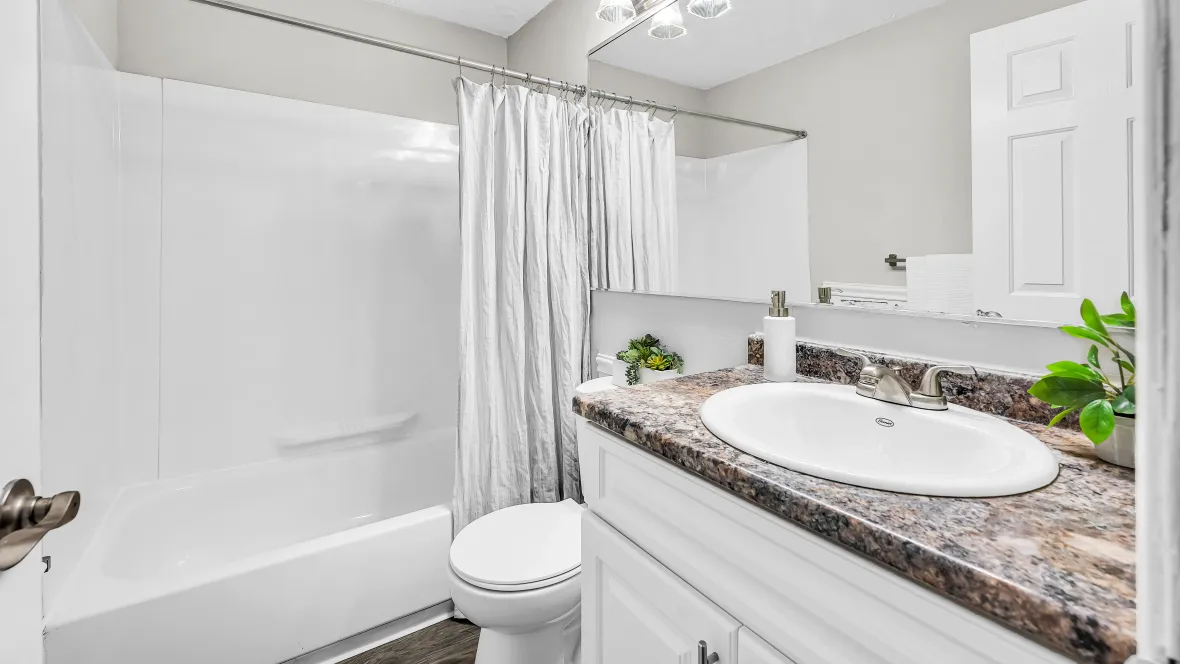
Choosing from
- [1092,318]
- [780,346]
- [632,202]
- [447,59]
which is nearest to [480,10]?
[447,59]

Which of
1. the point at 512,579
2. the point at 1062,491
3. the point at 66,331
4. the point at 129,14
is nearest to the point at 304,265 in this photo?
the point at 66,331

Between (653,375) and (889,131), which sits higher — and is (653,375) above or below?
below

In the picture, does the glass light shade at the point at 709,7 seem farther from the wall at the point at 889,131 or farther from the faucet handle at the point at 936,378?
the faucet handle at the point at 936,378

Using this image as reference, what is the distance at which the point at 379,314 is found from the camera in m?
2.46

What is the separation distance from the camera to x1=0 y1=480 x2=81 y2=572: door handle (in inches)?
19.3

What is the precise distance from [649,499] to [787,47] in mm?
1155

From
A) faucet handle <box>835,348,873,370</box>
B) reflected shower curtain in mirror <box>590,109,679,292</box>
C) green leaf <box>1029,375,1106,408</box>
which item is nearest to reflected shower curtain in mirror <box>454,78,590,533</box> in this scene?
reflected shower curtain in mirror <box>590,109,679,292</box>

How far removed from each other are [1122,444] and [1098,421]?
0.20 feet

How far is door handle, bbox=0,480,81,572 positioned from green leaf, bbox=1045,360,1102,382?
1.18 meters

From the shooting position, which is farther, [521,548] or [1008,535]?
[521,548]

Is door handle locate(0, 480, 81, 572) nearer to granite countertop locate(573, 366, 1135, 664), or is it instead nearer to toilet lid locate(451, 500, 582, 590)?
granite countertop locate(573, 366, 1135, 664)

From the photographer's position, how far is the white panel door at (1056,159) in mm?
811

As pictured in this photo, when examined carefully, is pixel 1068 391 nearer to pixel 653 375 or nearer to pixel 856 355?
pixel 856 355

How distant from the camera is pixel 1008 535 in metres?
0.53
